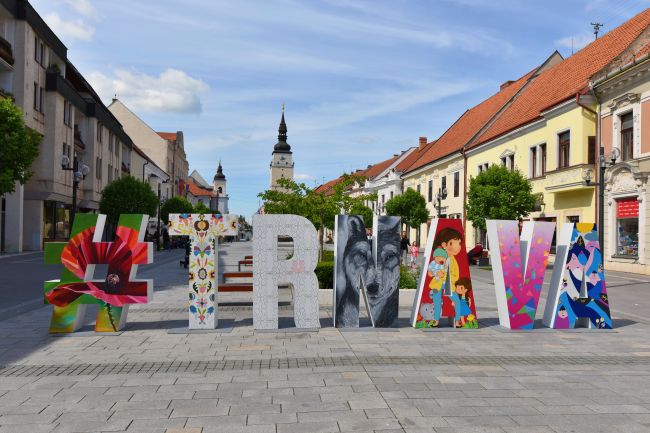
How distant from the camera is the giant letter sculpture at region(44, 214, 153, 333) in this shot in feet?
27.7

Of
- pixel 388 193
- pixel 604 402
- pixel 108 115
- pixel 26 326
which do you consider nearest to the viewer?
pixel 604 402

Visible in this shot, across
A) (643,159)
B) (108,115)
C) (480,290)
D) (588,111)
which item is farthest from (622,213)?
(108,115)

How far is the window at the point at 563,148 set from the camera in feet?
84.4

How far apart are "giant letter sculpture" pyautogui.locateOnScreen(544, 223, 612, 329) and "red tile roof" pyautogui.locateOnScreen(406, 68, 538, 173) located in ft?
97.9

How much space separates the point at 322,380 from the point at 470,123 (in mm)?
40804

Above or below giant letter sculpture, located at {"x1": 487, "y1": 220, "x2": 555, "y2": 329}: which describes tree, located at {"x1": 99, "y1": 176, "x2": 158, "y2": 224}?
above

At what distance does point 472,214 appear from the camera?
2530 centimetres

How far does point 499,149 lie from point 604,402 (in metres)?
30.4

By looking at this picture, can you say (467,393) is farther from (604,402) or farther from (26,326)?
(26,326)

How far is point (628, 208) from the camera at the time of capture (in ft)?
71.7

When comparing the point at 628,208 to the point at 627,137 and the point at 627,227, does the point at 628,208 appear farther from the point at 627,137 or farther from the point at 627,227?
the point at 627,137

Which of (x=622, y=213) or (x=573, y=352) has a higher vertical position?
(x=622, y=213)

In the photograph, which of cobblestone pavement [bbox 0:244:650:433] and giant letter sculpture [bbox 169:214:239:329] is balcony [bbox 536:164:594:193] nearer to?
cobblestone pavement [bbox 0:244:650:433]

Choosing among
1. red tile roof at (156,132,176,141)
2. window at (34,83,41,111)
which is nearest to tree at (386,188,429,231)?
window at (34,83,41,111)
